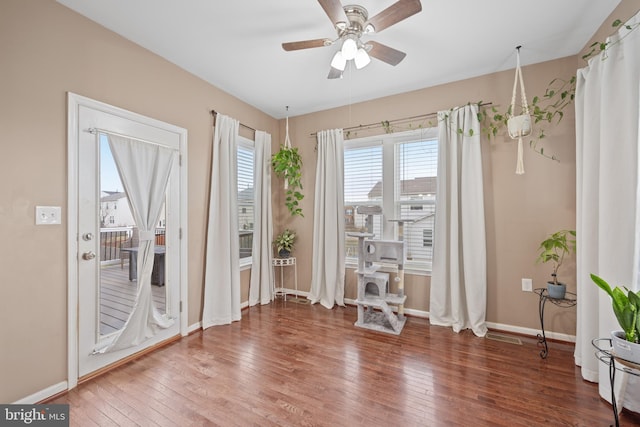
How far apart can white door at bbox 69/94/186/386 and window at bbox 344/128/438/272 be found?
2.29 metres

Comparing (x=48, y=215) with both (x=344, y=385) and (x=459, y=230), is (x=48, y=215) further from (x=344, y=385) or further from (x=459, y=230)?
(x=459, y=230)

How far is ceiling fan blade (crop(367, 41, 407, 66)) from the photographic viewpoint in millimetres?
1958

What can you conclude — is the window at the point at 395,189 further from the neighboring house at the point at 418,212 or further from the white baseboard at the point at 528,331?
the white baseboard at the point at 528,331

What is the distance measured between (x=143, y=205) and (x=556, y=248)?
392 cm

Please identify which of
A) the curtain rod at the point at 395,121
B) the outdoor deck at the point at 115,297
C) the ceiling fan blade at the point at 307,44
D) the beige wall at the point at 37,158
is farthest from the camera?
the curtain rod at the point at 395,121

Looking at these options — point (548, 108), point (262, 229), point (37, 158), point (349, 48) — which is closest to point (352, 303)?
point (262, 229)

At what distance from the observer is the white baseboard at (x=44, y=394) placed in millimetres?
1690

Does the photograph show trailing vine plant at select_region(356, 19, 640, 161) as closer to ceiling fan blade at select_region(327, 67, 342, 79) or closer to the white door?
ceiling fan blade at select_region(327, 67, 342, 79)

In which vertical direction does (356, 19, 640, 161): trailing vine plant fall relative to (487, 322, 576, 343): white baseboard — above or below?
above

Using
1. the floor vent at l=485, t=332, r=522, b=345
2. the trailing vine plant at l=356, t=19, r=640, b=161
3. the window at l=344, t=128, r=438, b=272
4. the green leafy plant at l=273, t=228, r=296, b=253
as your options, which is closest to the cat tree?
the window at l=344, t=128, r=438, b=272

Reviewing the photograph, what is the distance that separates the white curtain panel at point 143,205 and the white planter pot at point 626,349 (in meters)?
3.31

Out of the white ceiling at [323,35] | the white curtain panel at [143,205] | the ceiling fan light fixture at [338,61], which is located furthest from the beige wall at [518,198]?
the white curtain panel at [143,205]

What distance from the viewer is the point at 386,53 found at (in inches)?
79.4

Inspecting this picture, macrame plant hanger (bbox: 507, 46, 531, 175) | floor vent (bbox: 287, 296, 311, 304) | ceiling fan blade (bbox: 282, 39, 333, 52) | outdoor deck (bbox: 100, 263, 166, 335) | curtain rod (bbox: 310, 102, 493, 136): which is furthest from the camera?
floor vent (bbox: 287, 296, 311, 304)
